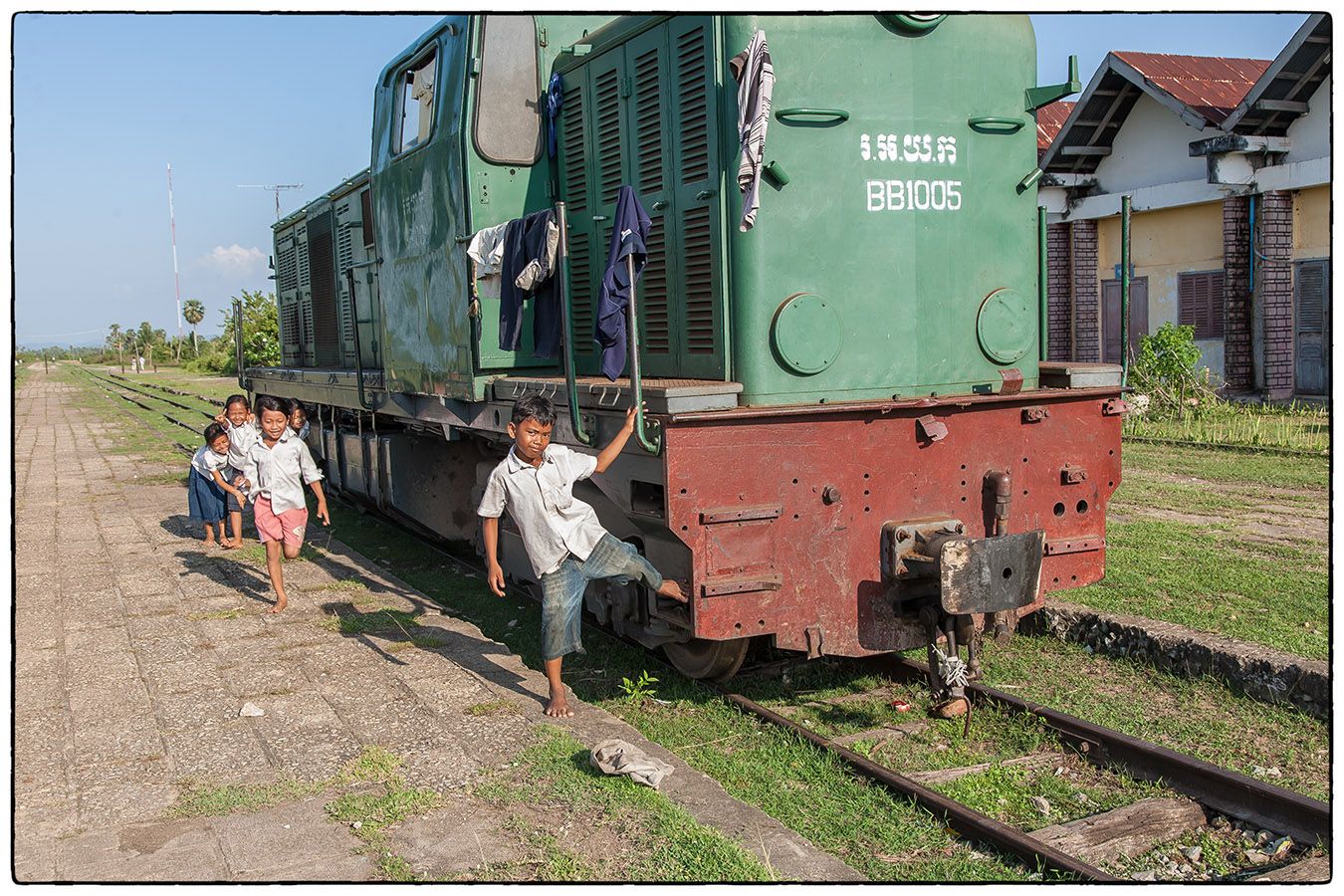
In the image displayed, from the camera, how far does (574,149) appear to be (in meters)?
6.67

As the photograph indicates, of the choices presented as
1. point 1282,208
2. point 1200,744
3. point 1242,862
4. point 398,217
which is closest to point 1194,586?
point 1200,744

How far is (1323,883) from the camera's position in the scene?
3770 millimetres

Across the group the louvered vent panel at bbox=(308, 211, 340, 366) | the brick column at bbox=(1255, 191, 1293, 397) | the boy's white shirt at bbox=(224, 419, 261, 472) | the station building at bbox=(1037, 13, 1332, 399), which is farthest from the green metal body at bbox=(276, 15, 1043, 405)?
the brick column at bbox=(1255, 191, 1293, 397)

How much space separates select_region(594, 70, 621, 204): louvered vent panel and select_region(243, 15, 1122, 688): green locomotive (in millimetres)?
18

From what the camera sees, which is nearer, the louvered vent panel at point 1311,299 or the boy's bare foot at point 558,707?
the boy's bare foot at point 558,707

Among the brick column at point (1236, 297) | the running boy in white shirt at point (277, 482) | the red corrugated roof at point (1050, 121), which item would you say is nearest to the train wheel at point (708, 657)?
the running boy in white shirt at point (277, 482)

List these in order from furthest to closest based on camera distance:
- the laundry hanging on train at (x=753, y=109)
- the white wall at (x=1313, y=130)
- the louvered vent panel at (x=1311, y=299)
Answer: the louvered vent panel at (x=1311, y=299), the white wall at (x=1313, y=130), the laundry hanging on train at (x=753, y=109)

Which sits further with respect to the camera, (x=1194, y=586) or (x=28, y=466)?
(x=28, y=466)

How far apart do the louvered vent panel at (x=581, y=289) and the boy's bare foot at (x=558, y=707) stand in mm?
2206

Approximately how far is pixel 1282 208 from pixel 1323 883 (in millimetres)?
14555

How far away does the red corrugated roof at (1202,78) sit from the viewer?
1686 centimetres

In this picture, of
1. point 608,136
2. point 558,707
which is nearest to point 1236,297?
point 608,136

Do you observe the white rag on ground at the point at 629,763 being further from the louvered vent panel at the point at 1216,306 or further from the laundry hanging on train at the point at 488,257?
the louvered vent panel at the point at 1216,306

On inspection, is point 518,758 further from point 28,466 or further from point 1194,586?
point 28,466
